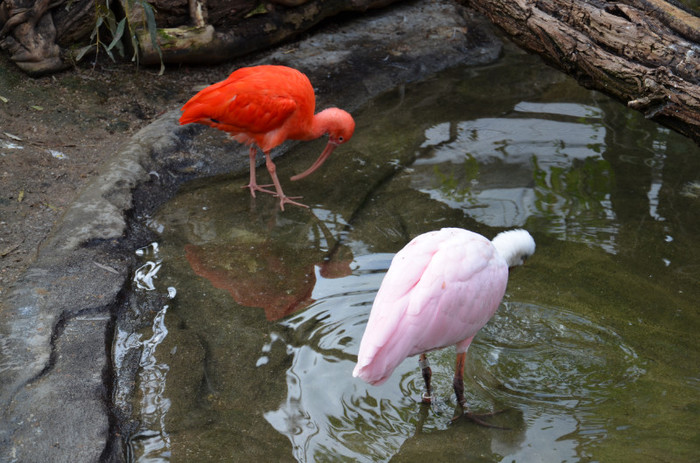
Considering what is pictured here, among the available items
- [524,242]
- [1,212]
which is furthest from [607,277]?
[1,212]

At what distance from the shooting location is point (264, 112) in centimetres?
416

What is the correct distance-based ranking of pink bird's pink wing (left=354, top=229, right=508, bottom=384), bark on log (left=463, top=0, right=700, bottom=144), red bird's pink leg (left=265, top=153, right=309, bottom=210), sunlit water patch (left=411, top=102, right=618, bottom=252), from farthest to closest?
red bird's pink leg (left=265, top=153, right=309, bottom=210) < sunlit water patch (left=411, top=102, right=618, bottom=252) < bark on log (left=463, top=0, right=700, bottom=144) < pink bird's pink wing (left=354, top=229, right=508, bottom=384)

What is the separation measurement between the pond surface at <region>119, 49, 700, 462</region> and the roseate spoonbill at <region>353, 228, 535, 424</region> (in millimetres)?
292

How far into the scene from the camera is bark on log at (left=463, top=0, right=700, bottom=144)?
3377 mm

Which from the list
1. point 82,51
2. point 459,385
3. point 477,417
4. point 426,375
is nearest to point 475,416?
point 477,417

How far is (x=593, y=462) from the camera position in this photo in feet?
8.45

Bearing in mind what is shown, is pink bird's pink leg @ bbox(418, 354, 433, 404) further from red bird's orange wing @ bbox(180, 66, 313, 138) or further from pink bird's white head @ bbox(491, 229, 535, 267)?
red bird's orange wing @ bbox(180, 66, 313, 138)

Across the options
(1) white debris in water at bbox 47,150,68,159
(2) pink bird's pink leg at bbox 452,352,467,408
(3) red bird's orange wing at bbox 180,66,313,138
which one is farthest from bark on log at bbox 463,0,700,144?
(1) white debris in water at bbox 47,150,68,159

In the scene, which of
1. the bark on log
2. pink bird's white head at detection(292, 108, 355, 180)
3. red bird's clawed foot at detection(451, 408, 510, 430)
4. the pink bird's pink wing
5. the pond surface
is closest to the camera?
the pink bird's pink wing

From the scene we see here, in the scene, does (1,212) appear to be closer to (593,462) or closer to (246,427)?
(246,427)

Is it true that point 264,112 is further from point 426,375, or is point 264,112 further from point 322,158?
point 426,375

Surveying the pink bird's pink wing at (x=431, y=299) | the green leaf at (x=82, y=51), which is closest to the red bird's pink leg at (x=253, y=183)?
the green leaf at (x=82, y=51)

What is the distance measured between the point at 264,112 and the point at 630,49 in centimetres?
196

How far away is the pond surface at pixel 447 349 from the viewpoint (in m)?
2.72
